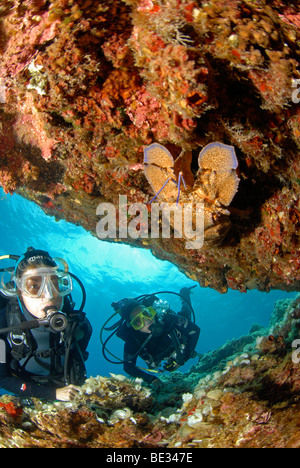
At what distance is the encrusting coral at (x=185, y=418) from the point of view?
6.93 feet

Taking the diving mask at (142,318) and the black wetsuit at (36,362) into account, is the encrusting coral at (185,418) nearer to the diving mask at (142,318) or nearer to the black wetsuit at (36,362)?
the black wetsuit at (36,362)

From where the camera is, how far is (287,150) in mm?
2473

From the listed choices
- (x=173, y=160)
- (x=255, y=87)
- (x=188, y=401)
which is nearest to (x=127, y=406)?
(x=188, y=401)

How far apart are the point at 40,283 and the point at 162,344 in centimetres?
331

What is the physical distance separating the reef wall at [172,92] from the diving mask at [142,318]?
299 centimetres

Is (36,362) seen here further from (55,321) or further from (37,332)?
(55,321)

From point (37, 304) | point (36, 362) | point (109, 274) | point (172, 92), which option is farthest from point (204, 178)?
point (109, 274)

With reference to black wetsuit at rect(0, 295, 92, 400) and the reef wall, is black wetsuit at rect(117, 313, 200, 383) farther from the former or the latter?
the reef wall

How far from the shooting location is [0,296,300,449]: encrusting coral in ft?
6.93

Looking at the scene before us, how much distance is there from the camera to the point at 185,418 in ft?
8.48

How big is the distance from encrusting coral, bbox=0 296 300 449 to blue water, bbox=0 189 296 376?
15981 mm

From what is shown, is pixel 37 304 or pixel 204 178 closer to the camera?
pixel 204 178
